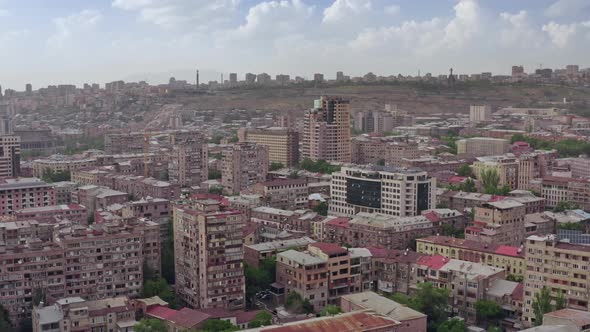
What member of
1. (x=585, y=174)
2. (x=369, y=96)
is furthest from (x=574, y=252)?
(x=369, y=96)

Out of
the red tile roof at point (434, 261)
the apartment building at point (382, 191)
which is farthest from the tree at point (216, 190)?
the red tile roof at point (434, 261)

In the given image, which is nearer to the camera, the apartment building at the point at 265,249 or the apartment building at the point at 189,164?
the apartment building at the point at 265,249

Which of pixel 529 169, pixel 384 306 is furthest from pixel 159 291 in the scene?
pixel 529 169

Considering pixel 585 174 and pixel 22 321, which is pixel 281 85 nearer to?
pixel 585 174

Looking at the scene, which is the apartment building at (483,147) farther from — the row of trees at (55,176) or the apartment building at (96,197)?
the apartment building at (96,197)

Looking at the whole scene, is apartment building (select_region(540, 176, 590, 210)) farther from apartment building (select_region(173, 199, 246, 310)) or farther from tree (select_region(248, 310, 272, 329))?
tree (select_region(248, 310, 272, 329))

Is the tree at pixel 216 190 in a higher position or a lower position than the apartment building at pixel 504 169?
lower
